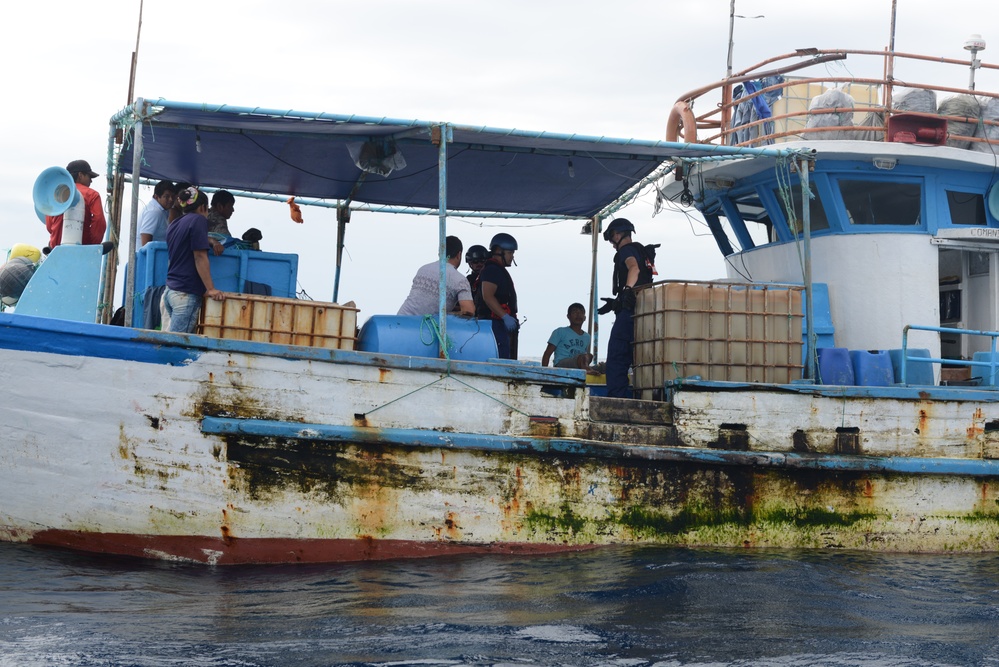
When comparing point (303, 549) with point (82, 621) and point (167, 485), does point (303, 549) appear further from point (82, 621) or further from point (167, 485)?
point (82, 621)

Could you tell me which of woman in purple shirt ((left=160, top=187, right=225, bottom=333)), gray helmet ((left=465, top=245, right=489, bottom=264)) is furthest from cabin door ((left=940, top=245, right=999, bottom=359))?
woman in purple shirt ((left=160, top=187, right=225, bottom=333))

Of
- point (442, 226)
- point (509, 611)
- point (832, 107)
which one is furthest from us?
point (832, 107)

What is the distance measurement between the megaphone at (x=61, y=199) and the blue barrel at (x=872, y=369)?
615 centimetres

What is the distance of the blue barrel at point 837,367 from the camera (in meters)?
8.23

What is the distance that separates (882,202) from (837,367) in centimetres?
181

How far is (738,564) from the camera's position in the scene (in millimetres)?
7215

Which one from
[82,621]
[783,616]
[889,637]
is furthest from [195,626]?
[889,637]

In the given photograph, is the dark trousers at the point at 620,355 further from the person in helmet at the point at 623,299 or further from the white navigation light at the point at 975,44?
the white navigation light at the point at 975,44

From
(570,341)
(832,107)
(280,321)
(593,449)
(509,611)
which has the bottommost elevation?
(509,611)

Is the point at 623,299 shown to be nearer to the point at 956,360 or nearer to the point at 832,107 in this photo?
the point at 832,107

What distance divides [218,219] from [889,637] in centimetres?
564

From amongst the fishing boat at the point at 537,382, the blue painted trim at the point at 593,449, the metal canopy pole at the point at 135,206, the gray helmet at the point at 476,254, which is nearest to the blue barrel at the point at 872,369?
the fishing boat at the point at 537,382

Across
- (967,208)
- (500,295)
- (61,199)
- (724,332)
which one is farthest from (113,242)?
(967,208)

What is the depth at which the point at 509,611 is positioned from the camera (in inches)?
229
